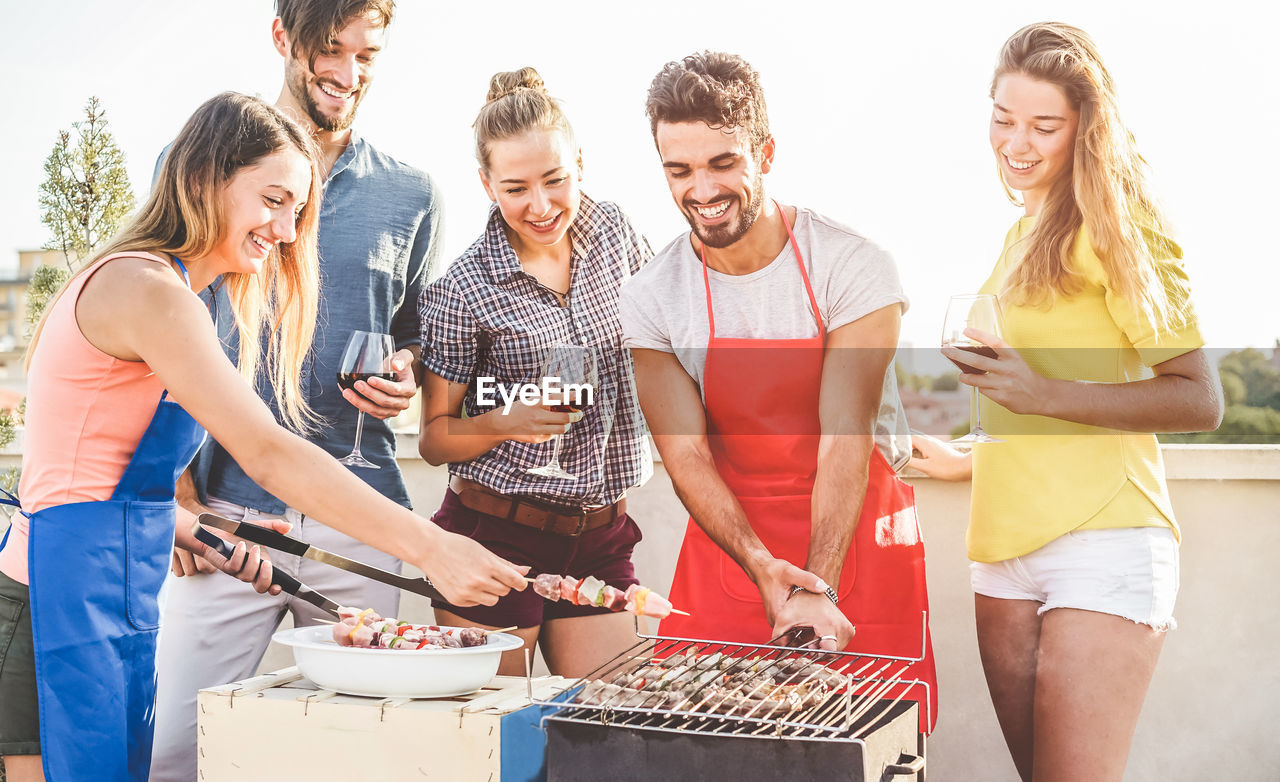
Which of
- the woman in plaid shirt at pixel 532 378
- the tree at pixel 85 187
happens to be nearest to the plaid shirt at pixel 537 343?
the woman in plaid shirt at pixel 532 378

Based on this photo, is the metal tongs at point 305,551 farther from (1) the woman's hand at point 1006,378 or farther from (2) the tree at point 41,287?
(2) the tree at point 41,287

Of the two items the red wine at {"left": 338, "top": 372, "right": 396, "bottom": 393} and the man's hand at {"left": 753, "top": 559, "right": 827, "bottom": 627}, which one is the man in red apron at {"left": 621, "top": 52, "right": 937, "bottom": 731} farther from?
the red wine at {"left": 338, "top": 372, "right": 396, "bottom": 393}

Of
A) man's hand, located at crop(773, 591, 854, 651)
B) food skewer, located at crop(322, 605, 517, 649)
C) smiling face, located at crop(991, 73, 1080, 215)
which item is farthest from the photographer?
smiling face, located at crop(991, 73, 1080, 215)

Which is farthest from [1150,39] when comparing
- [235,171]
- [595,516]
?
[235,171]

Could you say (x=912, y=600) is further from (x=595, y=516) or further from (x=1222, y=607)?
(x=1222, y=607)

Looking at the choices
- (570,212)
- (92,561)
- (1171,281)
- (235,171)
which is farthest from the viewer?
(570,212)

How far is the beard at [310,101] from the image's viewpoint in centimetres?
246

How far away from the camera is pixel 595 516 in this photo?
2469 millimetres

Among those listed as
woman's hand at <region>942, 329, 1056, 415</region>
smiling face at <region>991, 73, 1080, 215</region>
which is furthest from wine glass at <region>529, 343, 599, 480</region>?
smiling face at <region>991, 73, 1080, 215</region>

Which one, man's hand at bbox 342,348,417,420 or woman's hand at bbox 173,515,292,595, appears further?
man's hand at bbox 342,348,417,420

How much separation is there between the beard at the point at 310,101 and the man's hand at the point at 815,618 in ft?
4.95

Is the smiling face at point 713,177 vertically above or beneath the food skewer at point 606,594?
above

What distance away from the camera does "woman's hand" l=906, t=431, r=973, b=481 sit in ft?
8.89

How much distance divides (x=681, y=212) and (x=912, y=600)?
0.98 metres
